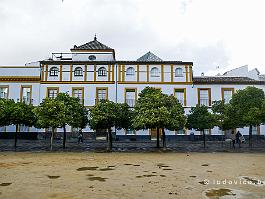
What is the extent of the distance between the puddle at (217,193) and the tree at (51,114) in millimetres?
14932

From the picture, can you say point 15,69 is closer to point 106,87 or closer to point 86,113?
point 106,87

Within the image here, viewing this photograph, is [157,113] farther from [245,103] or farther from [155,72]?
[155,72]

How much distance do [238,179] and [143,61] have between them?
2494 centimetres

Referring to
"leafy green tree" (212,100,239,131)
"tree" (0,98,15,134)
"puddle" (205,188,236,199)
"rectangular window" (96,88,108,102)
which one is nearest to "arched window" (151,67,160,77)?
"rectangular window" (96,88,108,102)

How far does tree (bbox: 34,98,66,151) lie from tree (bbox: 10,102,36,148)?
1.35 metres

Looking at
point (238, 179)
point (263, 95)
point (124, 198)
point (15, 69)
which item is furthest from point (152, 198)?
point (15, 69)

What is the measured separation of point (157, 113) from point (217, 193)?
12.7 m

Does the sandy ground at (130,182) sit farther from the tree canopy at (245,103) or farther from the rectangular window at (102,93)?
the rectangular window at (102,93)

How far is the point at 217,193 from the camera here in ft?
25.5

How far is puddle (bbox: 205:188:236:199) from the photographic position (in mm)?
7469

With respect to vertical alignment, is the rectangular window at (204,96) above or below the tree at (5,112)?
above

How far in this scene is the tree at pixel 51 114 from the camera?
69.2 ft

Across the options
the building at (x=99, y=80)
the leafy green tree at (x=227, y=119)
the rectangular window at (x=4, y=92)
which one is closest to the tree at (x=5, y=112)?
the building at (x=99, y=80)

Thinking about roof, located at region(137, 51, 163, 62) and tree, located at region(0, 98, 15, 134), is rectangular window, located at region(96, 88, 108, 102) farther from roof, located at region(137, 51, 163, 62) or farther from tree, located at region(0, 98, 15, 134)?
tree, located at region(0, 98, 15, 134)
